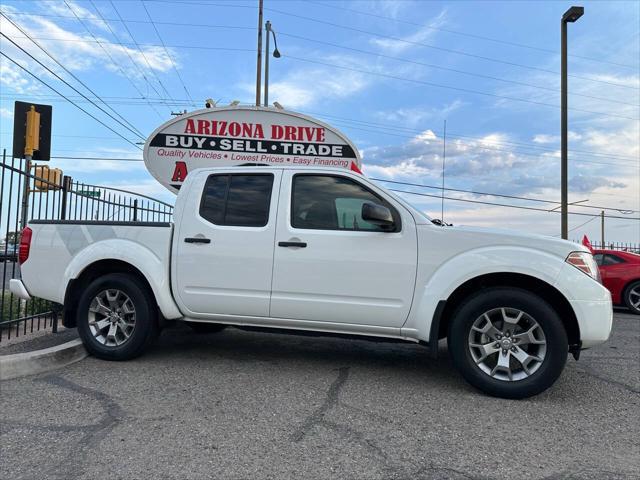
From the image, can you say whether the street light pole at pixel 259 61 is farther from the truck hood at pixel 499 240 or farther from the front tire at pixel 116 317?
the truck hood at pixel 499 240

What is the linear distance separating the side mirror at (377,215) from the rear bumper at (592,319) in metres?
1.63

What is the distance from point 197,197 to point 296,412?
2411mm

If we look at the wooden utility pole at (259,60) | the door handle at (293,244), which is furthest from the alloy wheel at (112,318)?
the wooden utility pole at (259,60)

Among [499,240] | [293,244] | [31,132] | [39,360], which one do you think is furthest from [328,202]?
[31,132]

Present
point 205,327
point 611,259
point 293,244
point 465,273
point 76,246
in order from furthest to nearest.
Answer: point 611,259
point 205,327
point 76,246
point 293,244
point 465,273

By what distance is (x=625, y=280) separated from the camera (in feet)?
34.2

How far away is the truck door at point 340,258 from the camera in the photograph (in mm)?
4117

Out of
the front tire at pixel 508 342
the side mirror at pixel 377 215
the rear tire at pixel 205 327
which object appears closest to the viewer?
the front tire at pixel 508 342

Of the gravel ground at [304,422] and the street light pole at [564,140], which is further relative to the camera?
the street light pole at [564,140]

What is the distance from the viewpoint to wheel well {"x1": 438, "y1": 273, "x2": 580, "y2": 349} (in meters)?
3.93

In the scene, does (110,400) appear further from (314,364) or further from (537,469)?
(537,469)

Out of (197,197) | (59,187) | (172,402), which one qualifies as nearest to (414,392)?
(172,402)

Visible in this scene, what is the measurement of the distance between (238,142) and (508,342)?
268 inches

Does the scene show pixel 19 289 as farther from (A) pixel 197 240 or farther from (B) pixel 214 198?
(B) pixel 214 198
